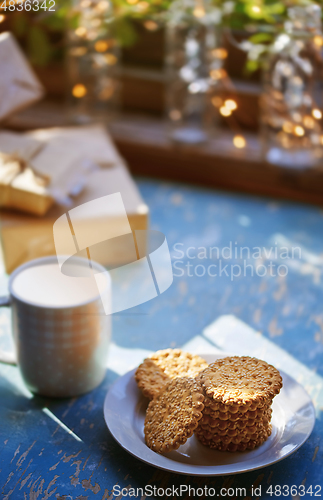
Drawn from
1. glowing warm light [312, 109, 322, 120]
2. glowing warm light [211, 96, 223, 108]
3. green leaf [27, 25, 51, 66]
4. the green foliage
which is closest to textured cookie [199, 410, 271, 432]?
glowing warm light [312, 109, 322, 120]

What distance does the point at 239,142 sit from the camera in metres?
1.24

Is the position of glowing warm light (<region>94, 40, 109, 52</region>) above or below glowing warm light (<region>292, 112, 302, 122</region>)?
above

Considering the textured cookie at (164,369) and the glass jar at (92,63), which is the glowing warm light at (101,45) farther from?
the textured cookie at (164,369)

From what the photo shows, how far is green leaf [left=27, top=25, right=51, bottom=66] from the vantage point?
1.33 metres

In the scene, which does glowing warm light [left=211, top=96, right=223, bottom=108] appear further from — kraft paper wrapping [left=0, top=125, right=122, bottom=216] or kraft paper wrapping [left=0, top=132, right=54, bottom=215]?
kraft paper wrapping [left=0, top=132, right=54, bottom=215]

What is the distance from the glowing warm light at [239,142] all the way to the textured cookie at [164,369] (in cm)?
76

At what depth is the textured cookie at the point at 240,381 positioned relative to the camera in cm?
45

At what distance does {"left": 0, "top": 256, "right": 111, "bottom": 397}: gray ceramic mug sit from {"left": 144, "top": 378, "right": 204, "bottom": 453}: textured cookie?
10cm

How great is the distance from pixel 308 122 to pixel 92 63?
548 millimetres

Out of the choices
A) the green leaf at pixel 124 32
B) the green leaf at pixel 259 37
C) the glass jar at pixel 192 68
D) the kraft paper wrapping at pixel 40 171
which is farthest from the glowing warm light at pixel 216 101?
the kraft paper wrapping at pixel 40 171

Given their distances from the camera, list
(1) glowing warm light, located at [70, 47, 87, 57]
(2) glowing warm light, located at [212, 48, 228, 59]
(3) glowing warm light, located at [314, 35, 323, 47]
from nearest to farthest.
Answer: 1. (3) glowing warm light, located at [314, 35, 323, 47]
2. (2) glowing warm light, located at [212, 48, 228, 59]
3. (1) glowing warm light, located at [70, 47, 87, 57]

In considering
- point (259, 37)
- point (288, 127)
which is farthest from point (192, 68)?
point (288, 127)

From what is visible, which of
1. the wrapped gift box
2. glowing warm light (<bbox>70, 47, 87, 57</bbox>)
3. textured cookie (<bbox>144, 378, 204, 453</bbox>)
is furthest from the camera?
glowing warm light (<bbox>70, 47, 87, 57</bbox>)

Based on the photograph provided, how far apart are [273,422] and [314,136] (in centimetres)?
69
